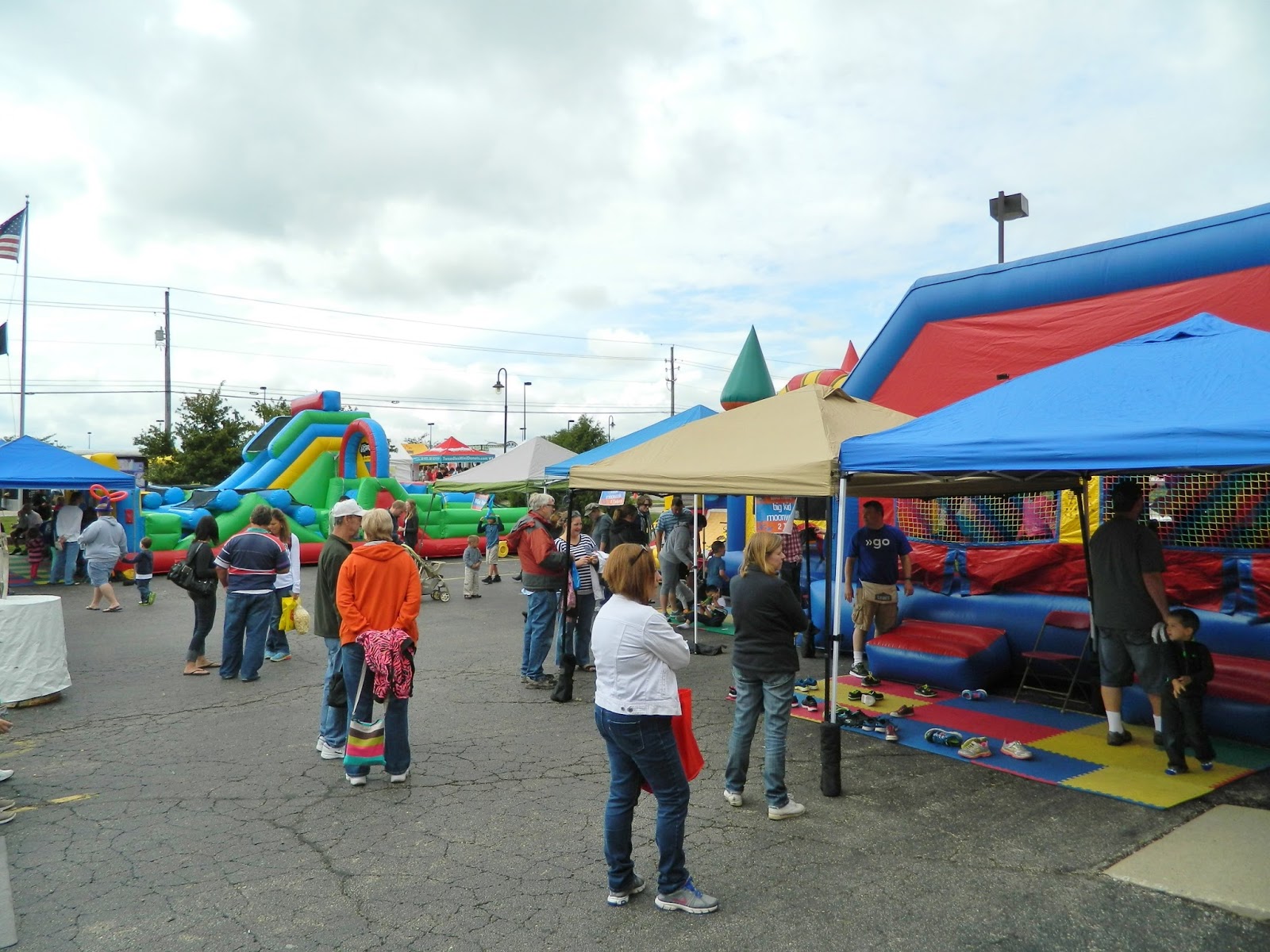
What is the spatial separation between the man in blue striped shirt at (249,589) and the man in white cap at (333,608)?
2.13 m

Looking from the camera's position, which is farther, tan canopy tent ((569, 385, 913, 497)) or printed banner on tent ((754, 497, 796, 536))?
printed banner on tent ((754, 497, 796, 536))

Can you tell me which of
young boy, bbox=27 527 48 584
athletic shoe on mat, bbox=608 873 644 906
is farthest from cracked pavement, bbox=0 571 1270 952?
young boy, bbox=27 527 48 584

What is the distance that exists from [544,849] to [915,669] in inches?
175

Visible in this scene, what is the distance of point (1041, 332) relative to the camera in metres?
8.47

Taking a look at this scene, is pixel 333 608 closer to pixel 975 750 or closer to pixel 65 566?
pixel 975 750

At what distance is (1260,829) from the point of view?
14.3ft

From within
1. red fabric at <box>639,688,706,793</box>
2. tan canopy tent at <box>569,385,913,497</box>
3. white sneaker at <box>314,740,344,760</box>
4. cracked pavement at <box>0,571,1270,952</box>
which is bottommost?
cracked pavement at <box>0,571,1270,952</box>

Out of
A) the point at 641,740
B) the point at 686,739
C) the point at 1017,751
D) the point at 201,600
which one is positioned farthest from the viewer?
the point at 201,600

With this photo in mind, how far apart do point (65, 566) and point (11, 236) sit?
9.37 m

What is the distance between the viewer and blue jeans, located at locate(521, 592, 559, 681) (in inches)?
302

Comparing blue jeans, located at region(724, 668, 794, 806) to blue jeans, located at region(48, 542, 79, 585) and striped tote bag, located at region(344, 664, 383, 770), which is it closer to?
striped tote bag, located at region(344, 664, 383, 770)

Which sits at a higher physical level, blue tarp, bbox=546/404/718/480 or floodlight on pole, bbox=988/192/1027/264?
floodlight on pole, bbox=988/192/1027/264

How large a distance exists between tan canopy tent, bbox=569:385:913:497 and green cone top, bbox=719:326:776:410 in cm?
565

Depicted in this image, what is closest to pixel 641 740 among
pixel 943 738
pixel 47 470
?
pixel 943 738
